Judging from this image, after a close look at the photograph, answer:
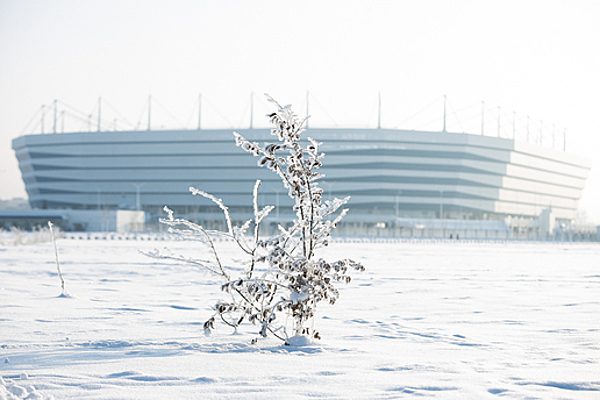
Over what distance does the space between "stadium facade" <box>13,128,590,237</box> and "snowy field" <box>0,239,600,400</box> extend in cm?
10874

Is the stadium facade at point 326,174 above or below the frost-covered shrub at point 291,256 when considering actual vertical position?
above

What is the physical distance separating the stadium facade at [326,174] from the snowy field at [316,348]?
108739 mm

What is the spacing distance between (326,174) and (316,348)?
391 feet

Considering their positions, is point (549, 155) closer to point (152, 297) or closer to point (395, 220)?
point (395, 220)

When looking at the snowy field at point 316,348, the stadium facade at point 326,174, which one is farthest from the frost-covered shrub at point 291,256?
the stadium facade at point 326,174

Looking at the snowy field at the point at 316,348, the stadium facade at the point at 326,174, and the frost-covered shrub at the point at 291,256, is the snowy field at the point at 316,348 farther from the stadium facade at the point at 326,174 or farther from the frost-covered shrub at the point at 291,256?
the stadium facade at the point at 326,174

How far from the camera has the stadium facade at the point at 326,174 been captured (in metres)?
134

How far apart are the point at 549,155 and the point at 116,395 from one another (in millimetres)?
155107

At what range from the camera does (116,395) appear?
814 centimetres

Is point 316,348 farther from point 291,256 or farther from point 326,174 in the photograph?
point 326,174

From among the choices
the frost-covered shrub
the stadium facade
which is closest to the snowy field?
the frost-covered shrub

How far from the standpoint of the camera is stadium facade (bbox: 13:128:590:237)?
134125mm

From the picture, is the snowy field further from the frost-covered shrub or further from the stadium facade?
the stadium facade

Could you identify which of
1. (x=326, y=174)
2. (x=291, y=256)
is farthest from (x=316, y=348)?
(x=326, y=174)
